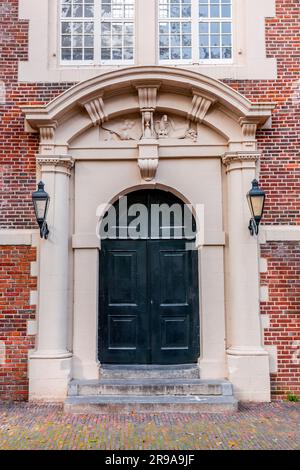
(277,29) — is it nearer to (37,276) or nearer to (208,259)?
(208,259)

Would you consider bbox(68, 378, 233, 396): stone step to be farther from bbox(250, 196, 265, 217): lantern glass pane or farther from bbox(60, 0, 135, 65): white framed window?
bbox(60, 0, 135, 65): white framed window

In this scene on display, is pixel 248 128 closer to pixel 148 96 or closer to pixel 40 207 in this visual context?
pixel 148 96

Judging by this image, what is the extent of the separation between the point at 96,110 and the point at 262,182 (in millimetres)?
3064

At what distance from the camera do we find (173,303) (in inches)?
302

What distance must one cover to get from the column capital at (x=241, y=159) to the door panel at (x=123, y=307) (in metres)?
2.06

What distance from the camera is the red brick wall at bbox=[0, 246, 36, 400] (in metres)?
7.27

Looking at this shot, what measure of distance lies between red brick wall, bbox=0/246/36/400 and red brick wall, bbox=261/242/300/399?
3889 mm

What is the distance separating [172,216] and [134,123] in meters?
1.76

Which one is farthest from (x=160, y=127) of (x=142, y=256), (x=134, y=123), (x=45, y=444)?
Result: (x=45, y=444)

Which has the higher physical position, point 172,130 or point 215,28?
point 215,28

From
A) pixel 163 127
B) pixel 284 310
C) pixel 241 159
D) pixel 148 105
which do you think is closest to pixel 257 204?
pixel 241 159

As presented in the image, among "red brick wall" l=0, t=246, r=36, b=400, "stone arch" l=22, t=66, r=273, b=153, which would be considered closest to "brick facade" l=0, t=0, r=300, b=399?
"red brick wall" l=0, t=246, r=36, b=400

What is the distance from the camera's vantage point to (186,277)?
772cm
